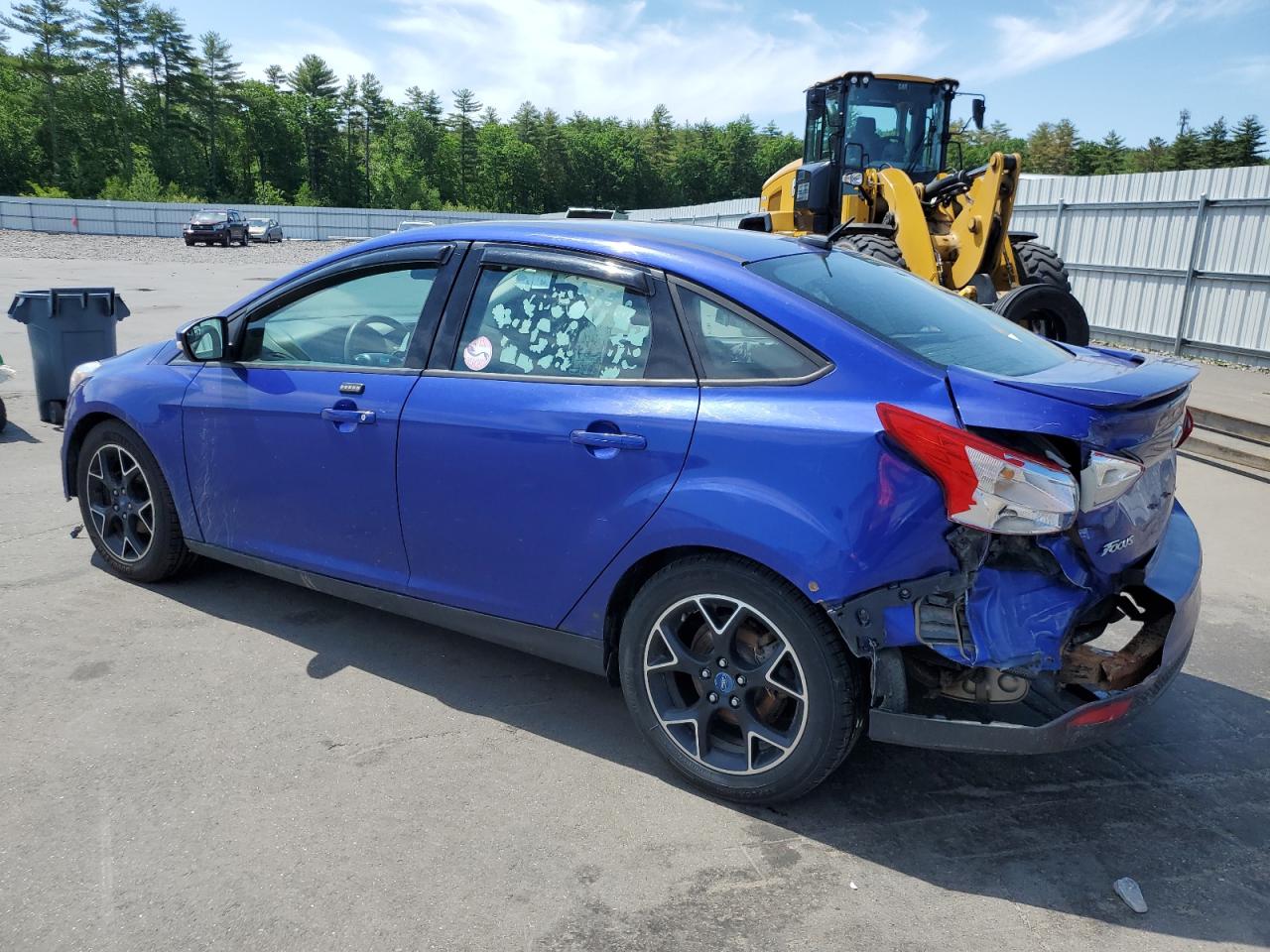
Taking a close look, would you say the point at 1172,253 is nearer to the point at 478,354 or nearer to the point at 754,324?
the point at 754,324

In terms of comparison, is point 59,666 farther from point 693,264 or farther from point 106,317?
point 106,317

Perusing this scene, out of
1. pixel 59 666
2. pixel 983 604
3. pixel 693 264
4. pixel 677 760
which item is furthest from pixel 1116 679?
pixel 59 666

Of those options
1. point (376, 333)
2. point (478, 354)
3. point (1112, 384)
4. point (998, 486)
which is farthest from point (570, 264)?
point (1112, 384)

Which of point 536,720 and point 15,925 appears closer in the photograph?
point 15,925

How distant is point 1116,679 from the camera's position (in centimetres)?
283

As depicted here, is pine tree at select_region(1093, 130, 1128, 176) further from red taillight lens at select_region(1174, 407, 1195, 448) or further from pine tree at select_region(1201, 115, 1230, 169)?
red taillight lens at select_region(1174, 407, 1195, 448)

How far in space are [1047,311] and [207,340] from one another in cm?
712

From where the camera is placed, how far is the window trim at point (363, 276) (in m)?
3.66

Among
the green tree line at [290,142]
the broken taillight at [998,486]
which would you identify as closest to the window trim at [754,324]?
the broken taillight at [998,486]

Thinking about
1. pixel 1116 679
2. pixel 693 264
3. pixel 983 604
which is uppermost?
pixel 693 264

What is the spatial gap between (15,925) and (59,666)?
1621 mm

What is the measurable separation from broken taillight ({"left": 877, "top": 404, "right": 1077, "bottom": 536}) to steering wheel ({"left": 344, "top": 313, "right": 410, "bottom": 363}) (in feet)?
6.75

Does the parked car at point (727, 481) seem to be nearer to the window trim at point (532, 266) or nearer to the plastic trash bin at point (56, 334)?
the window trim at point (532, 266)

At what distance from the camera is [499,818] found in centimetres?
297
